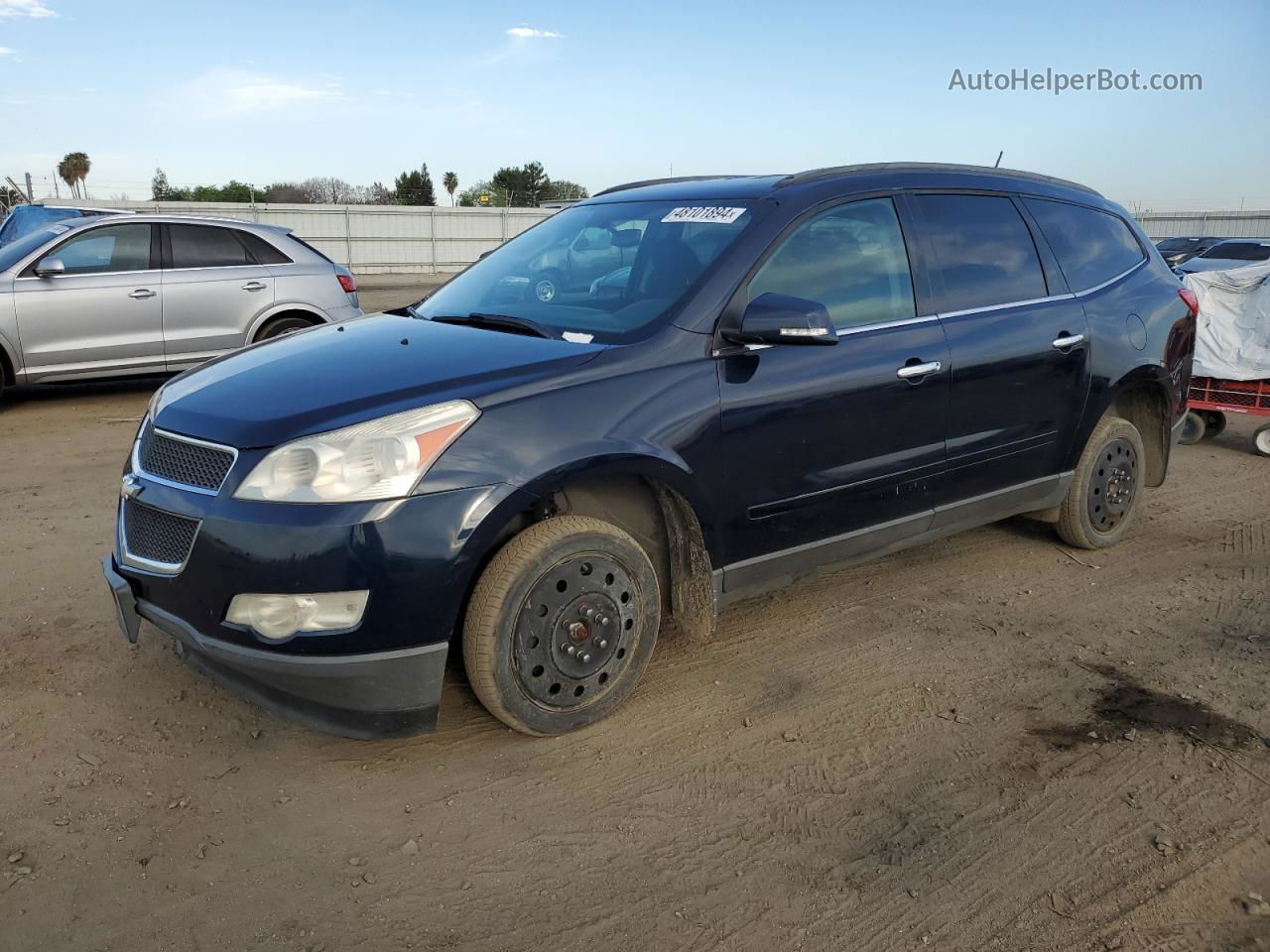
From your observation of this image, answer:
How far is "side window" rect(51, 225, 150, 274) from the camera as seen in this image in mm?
8672

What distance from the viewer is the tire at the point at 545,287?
13.2 ft

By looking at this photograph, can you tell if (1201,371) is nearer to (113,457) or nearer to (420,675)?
(420,675)

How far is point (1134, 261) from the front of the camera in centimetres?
528

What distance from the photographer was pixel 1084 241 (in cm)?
504

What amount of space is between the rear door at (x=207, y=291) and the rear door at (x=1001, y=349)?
680 centimetres

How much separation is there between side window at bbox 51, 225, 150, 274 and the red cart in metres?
8.78

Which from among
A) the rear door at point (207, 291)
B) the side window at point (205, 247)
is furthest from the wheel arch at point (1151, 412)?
the side window at point (205, 247)

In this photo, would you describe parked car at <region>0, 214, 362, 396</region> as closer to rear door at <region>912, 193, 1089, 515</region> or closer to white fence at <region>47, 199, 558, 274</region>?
rear door at <region>912, 193, 1089, 515</region>

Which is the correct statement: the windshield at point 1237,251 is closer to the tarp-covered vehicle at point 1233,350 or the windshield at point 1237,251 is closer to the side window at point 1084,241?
the tarp-covered vehicle at point 1233,350

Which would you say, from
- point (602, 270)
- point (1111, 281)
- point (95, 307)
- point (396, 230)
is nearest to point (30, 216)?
point (95, 307)

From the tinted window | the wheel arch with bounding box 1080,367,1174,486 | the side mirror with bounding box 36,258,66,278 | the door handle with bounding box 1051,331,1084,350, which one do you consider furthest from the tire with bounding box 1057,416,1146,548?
the side mirror with bounding box 36,258,66,278

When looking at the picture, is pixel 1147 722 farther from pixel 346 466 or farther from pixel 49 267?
pixel 49 267

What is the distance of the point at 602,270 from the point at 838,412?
109 cm

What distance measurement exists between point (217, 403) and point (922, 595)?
315 centimetres
